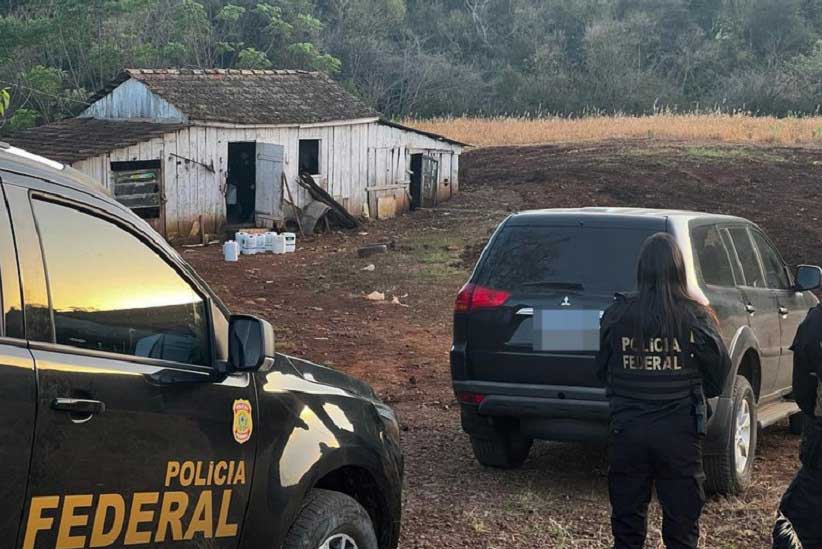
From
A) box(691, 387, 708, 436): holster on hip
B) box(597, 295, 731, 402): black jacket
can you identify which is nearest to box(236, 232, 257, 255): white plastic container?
box(597, 295, 731, 402): black jacket

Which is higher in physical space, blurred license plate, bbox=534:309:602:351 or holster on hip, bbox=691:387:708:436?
holster on hip, bbox=691:387:708:436

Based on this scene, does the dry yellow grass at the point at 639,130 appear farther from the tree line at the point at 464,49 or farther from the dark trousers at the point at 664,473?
the dark trousers at the point at 664,473

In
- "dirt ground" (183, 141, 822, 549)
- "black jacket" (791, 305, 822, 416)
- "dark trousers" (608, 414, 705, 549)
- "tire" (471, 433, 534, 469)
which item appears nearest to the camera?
"black jacket" (791, 305, 822, 416)

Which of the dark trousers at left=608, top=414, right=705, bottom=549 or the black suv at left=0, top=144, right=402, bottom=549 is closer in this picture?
the black suv at left=0, top=144, right=402, bottom=549

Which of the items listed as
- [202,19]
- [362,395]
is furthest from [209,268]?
[202,19]

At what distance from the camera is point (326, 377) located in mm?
4750

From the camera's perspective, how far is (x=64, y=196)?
138 inches

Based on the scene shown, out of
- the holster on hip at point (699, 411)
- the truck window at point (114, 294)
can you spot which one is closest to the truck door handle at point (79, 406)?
the truck window at point (114, 294)

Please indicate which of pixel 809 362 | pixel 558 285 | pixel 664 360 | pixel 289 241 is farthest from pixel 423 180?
pixel 809 362

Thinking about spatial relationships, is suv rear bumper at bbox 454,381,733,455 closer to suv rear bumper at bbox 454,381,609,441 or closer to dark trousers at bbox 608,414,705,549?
suv rear bumper at bbox 454,381,609,441

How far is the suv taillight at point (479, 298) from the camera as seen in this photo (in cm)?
730

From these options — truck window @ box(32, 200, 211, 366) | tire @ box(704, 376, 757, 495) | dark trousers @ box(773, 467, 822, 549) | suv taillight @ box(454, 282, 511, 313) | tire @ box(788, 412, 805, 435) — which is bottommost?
tire @ box(788, 412, 805, 435)

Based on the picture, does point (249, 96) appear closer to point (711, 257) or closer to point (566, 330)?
point (711, 257)

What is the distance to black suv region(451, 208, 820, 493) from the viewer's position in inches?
279
